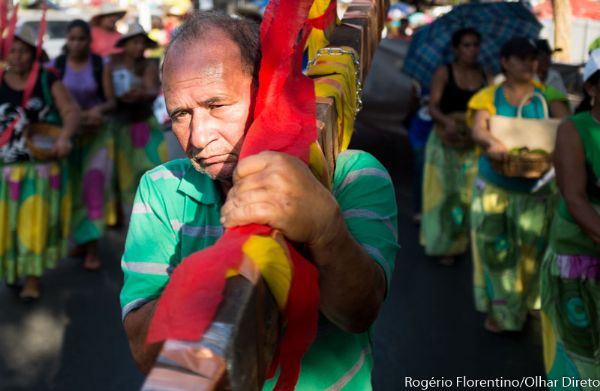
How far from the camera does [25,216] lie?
235 inches

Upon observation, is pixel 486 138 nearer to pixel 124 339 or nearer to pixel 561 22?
pixel 124 339

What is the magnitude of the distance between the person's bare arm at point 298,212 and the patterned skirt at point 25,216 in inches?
199

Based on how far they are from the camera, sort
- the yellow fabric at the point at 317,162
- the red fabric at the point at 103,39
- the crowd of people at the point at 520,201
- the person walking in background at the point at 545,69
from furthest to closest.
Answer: the red fabric at the point at 103,39 < the person walking in background at the point at 545,69 < the crowd of people at the point at 520,201 < the yellow fabric at the point at 317,162

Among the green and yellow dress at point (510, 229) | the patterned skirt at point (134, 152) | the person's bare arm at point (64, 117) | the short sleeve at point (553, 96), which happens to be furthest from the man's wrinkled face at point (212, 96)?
the patterned skirt at point (134, 152)

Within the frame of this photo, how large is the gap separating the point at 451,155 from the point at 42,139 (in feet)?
10.6

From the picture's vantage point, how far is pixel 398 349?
4.98 meters

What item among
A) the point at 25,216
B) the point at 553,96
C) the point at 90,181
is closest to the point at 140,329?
the point at 553,96

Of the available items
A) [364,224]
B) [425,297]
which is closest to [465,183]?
[425,297]

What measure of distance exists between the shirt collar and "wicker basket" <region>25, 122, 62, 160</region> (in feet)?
14.3

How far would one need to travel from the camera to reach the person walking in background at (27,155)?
570 centimetres

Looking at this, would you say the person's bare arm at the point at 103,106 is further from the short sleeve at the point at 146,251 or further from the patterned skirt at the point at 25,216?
the short sleeve at the point at 146,251

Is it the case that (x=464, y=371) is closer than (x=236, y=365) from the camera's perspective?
No

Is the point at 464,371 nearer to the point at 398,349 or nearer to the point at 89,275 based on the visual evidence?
the point at 398,349

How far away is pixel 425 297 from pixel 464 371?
1236mm
